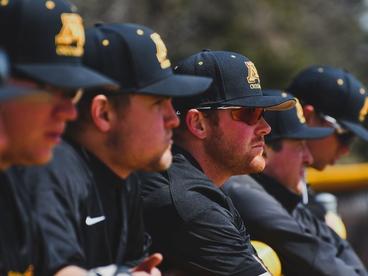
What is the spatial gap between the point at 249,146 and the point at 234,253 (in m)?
0.65

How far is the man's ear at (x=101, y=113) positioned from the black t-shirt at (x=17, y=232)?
519mm

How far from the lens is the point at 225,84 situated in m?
5.01

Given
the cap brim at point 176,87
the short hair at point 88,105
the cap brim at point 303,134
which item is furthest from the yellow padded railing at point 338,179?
the short hair at point 88,105

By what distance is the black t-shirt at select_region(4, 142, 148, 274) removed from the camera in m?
3.55

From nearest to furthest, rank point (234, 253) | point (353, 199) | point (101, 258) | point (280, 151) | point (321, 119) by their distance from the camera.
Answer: point (101, 258)
point (234, 253)
point (280, 151)
point (321, 119)
point (353, 199)

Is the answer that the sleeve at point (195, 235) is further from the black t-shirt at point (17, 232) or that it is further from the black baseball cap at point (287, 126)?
the black baseball cap at point (287, 126)

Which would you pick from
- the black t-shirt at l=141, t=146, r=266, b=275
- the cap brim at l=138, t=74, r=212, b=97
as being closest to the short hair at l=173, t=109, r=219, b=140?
the black t-shirt at l=141, t=146, r=266, b=275

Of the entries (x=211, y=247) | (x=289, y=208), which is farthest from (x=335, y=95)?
(x=211, y=247)

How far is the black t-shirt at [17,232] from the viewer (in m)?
3.40

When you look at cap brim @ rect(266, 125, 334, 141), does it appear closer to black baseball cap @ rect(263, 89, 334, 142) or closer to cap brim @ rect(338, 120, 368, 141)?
black baseball cap @ rect(263, 89, 334, 142)

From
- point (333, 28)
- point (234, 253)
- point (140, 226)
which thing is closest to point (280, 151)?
point (234, 253)

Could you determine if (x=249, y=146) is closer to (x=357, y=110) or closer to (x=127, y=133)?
(x=127, y=133)

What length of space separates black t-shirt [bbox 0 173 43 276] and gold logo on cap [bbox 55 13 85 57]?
50cm

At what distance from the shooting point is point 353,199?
32.6ft
